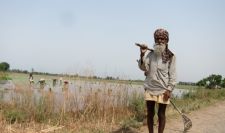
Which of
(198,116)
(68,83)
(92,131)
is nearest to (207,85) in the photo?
(198,116)

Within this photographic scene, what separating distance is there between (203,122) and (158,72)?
3418 millimetres

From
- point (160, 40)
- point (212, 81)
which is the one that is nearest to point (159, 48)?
point (160, 40)

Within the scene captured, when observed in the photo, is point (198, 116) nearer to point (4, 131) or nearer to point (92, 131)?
point (92, 131)

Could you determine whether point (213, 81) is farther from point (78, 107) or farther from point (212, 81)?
point (78, 107)

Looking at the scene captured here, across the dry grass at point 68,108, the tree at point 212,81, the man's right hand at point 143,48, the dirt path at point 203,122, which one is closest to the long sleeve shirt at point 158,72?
the man's right hand at point 143,48

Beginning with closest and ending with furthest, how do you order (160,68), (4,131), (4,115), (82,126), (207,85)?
(160,68), (4,131), (82,126), (4,115), (207,85)

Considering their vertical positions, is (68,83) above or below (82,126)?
above

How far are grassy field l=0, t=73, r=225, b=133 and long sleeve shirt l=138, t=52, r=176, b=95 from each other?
99.1 inches

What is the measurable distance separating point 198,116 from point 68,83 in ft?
10.8

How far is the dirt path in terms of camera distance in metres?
8.01

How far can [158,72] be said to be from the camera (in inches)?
239

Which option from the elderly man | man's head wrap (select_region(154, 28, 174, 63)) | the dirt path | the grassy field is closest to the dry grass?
the grassy field

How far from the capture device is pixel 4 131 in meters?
7.57

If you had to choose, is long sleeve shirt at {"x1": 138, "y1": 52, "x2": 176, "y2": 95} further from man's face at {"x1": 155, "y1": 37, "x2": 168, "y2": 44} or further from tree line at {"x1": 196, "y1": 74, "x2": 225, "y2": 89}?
tree line at {"x1": 196, "y1": 74, "x2": 225, "y2": 89}
